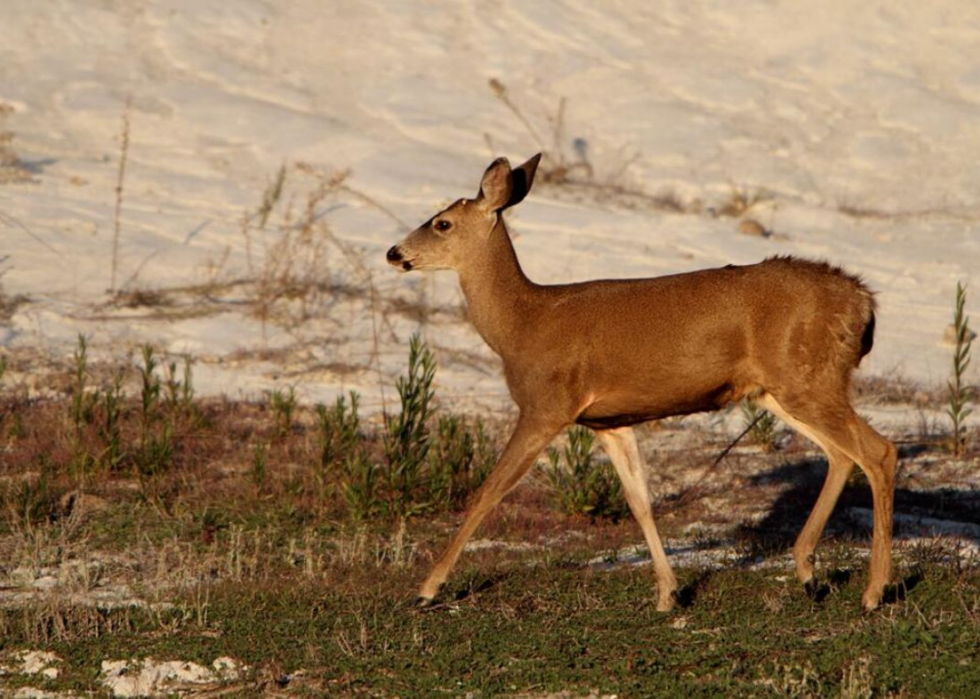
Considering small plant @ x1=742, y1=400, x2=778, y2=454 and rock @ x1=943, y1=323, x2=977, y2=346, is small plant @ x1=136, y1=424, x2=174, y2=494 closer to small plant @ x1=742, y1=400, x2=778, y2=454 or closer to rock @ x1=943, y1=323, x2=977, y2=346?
small plant @ x1=742, y1=400, x2=778, y2=454

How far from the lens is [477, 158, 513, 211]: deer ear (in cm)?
900

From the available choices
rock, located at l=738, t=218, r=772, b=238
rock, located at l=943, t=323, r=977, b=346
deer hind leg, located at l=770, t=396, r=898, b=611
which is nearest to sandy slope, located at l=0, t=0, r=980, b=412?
rock, located at l=943, t=323, r=977, b=346

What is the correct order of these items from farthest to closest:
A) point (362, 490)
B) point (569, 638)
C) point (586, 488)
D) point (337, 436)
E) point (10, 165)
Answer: point (10, 165), point (337, 436), point (586, 488), point (362, 490), point (569, 638)

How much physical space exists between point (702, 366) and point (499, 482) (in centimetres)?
119

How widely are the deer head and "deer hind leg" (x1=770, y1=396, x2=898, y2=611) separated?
76.3 inches

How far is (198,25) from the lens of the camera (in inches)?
974

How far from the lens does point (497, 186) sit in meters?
9.05

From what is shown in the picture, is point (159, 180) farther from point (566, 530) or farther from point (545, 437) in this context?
point (545, 437)

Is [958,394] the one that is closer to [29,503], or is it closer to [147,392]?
[147,392]

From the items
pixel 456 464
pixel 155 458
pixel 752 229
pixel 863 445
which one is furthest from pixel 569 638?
→ pixel 752 229

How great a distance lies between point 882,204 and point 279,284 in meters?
9.06

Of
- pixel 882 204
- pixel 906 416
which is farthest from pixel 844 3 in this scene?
pixel 906 416

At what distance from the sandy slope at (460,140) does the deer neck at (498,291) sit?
5.82 meters

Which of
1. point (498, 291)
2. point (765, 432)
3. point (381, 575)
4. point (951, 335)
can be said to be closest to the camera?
point (498, 291)
